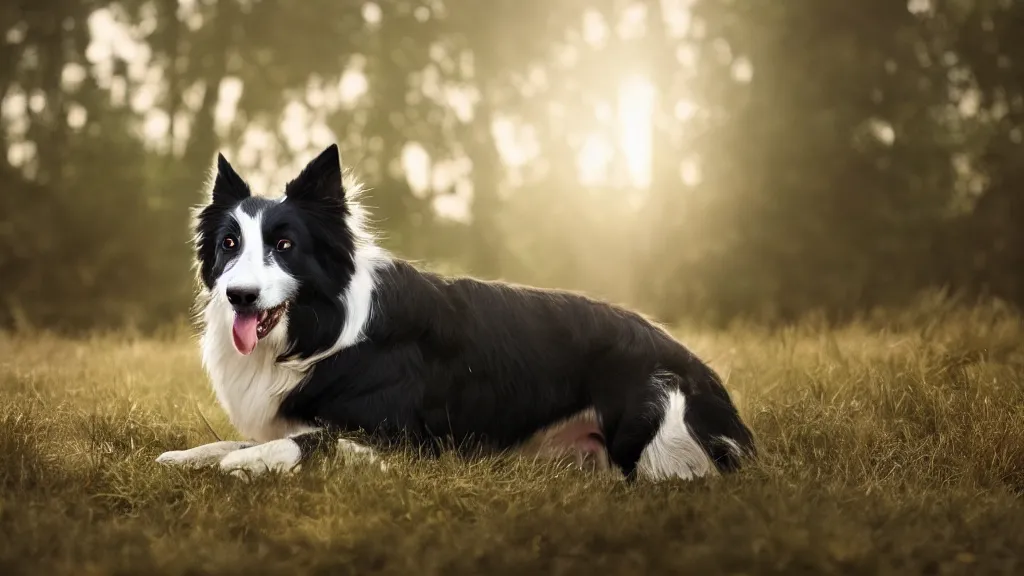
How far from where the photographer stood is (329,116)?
1816cm

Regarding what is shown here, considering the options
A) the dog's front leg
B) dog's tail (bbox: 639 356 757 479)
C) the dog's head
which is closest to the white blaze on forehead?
the dog's head

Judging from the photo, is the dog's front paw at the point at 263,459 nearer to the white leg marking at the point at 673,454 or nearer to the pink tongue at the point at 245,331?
the pink tongue at the point at 245,331

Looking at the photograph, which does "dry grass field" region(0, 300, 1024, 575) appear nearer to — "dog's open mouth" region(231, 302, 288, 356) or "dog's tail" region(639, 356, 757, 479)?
"dog's tail" region(639, 356, 757, 479)

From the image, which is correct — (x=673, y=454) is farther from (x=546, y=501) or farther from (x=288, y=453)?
(x=288, y=453)

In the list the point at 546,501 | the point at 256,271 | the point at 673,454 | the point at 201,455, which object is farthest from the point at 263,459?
the point at 673,454

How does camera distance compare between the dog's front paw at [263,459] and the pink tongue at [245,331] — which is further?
the pink tongue at [245,331]

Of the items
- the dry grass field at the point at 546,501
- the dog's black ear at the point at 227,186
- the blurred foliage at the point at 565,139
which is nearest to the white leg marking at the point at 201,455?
the dry grass field at the point at 546,501

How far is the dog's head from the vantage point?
4.73 metres

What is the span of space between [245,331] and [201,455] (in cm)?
76

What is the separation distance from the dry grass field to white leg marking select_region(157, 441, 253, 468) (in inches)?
5.3

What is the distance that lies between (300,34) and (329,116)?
156 centimetres

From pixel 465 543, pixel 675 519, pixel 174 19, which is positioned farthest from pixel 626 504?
pixel 174 19

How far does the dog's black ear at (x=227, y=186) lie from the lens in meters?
5.19

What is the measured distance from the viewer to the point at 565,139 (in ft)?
63.4
